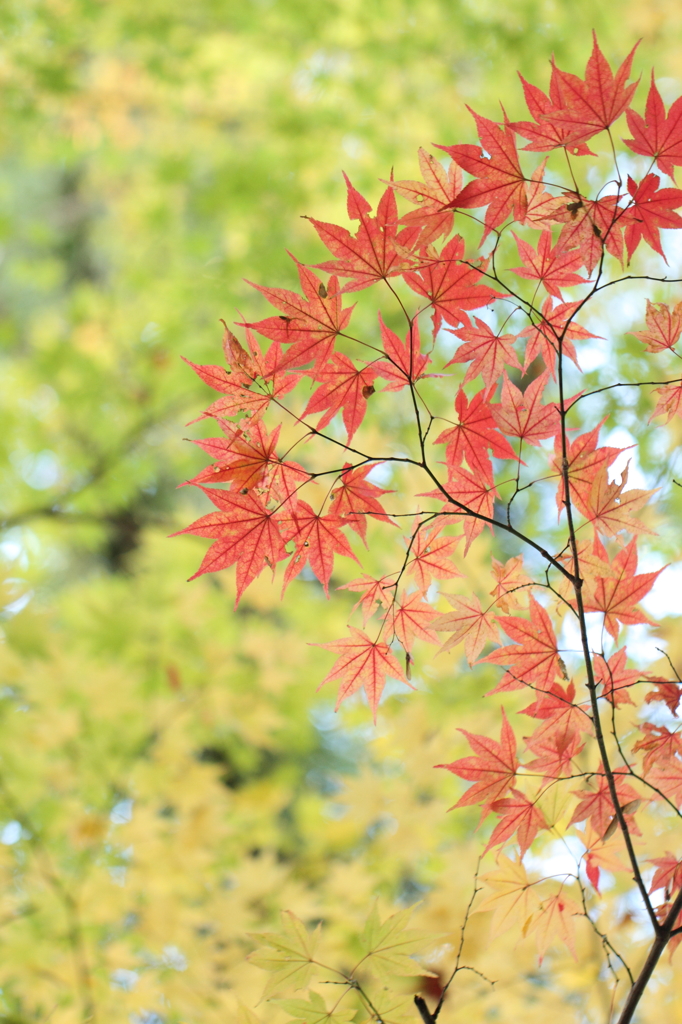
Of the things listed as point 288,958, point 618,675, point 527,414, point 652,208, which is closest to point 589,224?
point 652,208

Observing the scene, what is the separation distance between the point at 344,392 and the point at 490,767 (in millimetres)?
340

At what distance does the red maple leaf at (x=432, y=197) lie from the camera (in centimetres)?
52

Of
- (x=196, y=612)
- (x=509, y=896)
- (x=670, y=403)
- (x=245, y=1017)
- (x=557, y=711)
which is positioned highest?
(x=196, y=612)

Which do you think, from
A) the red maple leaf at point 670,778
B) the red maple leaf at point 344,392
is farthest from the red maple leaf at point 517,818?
the red maple leaf at point 344,392

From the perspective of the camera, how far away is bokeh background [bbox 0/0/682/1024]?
125cm

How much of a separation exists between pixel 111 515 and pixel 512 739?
98.3 inches

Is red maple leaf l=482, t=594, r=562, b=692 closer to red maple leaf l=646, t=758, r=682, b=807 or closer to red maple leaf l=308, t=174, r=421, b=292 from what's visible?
red maple leaf l=646, t=758, r=682, b=807

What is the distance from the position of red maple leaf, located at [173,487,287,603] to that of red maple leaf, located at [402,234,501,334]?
20cm

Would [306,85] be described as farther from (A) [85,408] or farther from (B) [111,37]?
(A) [85,408]

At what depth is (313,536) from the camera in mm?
557

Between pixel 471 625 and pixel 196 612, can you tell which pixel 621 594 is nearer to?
pixel 471 625

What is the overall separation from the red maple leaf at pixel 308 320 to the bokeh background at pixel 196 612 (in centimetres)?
75

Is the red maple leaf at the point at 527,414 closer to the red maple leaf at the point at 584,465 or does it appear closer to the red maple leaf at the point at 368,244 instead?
the red maple leaf at the point at 584,465

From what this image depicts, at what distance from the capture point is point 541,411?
1.84ft
